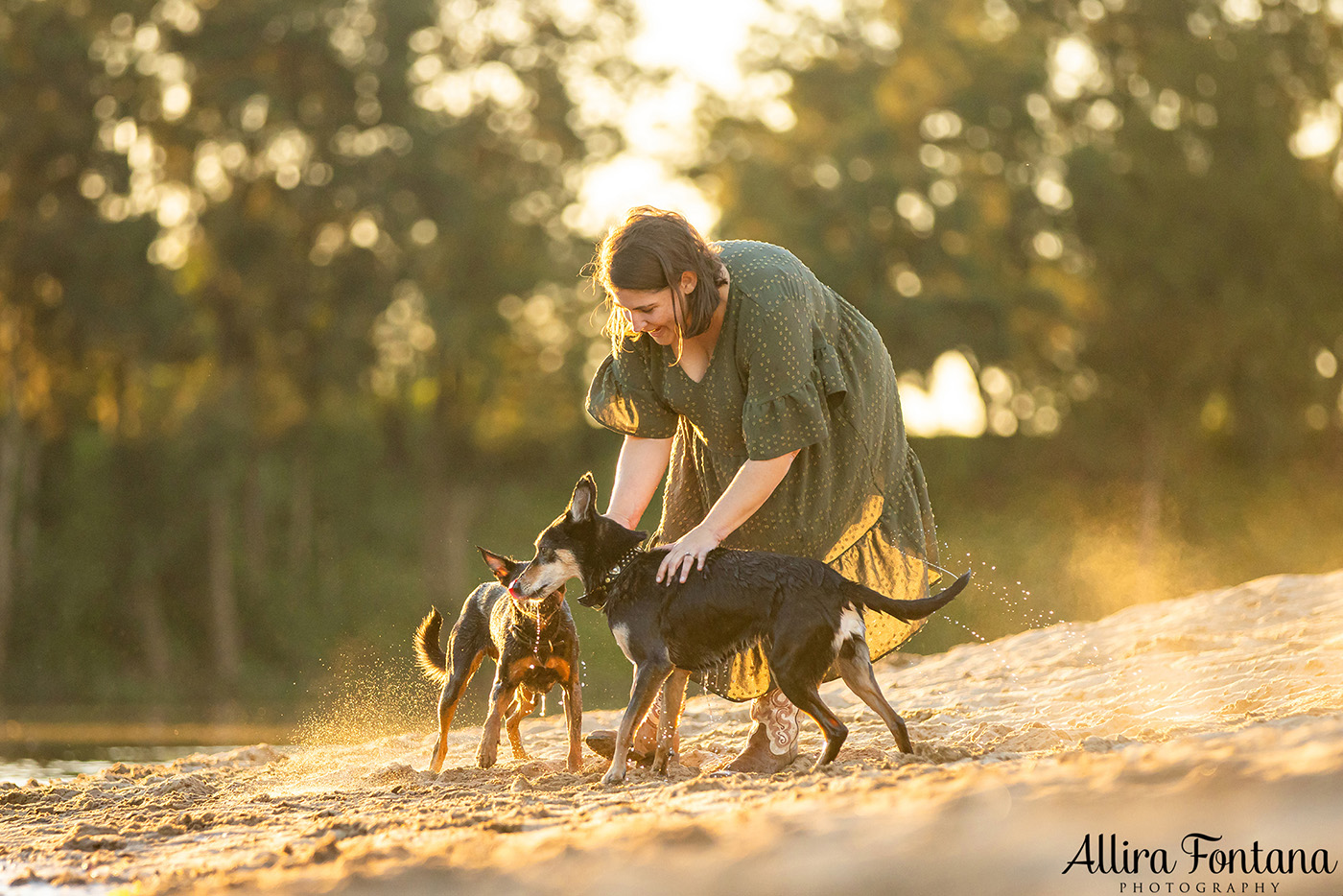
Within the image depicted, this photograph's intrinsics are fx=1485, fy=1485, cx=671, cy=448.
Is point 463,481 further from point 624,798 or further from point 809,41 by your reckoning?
point 624,798

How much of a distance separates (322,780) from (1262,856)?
5.74 m

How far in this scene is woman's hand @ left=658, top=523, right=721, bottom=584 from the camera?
5.58m

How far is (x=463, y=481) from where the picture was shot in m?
26.5

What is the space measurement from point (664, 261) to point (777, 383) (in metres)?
0.68

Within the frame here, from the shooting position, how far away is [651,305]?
529 cm

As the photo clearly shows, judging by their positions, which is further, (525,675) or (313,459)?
(313,459)

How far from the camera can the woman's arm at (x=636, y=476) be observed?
6.34m

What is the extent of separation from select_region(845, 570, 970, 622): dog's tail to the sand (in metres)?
0.57

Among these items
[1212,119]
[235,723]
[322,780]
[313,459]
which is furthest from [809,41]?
[322,780]

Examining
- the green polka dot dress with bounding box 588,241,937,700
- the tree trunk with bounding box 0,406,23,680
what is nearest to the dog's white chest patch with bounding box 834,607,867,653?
the green polka dot dress with bounding box 588,241,937,700

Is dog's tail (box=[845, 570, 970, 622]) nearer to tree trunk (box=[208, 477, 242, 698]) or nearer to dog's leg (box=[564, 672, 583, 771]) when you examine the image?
dog's leg (box=[564, 672, 583, 771])

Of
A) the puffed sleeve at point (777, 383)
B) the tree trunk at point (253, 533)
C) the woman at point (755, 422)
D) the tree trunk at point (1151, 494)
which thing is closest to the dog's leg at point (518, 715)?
the woman at point (755, 422)

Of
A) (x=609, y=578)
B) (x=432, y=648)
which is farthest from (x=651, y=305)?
(x=432, y=648)

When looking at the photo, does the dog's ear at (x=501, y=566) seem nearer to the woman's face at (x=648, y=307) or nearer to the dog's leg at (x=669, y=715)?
the dog's leg at (x=669, y=715)
